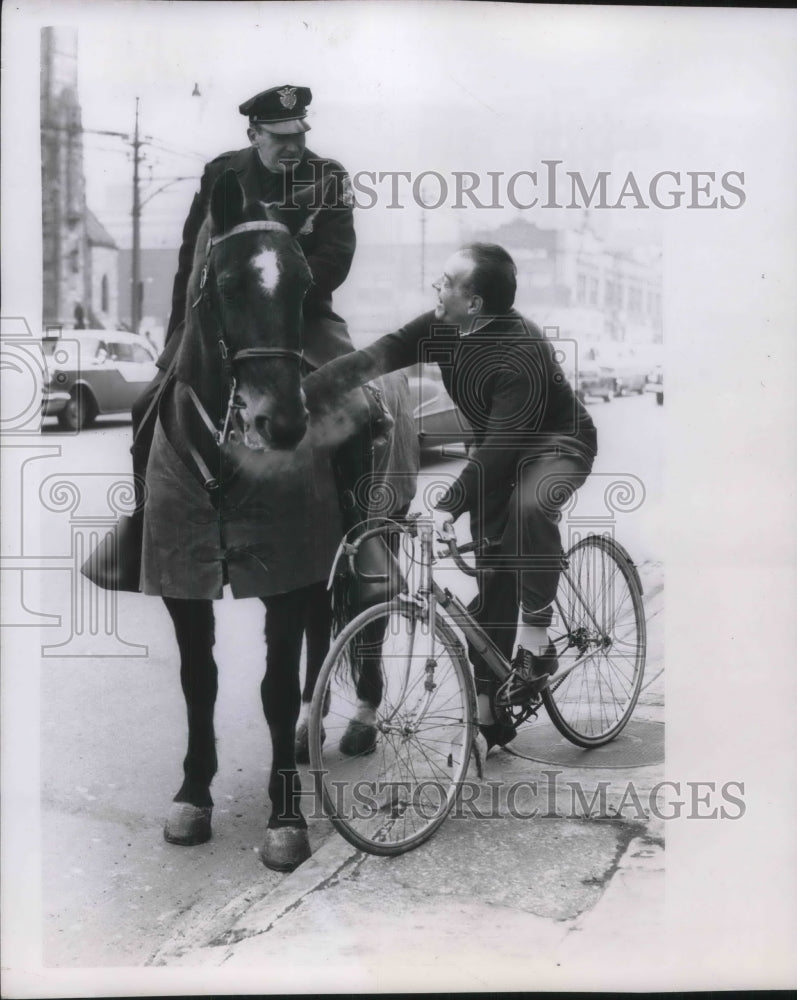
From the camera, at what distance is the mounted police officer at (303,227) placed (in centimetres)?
380

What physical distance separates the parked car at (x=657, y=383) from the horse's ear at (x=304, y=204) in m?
1.40

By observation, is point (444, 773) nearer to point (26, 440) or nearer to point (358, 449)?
point (358, 449)

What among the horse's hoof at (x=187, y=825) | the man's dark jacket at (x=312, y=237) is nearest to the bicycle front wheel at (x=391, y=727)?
the horse's hoof at (x=187, y=825)

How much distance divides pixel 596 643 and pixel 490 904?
1.07 meters

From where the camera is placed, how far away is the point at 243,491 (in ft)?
12.5

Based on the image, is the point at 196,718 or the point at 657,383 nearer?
the point at 196,718

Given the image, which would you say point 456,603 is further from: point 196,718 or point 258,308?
point 258,308

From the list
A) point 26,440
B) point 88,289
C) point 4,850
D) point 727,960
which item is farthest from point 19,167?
point 727,960

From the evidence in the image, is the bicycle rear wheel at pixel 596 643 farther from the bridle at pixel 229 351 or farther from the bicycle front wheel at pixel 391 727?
the bridle at pixel 229 351

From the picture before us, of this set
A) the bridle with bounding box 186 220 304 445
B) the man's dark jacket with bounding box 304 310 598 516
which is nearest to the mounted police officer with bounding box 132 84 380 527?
the bridle with bounding box 186 220 304 445

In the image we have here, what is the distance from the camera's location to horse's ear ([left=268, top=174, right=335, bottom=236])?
3779 mm

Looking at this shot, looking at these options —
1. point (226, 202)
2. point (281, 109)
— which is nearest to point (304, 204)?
point (226, 202)

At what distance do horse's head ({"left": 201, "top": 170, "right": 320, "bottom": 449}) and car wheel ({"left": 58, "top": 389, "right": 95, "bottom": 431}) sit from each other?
59 centimetres

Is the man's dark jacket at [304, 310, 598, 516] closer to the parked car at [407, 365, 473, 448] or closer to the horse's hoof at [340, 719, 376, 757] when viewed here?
the parked car at [407, 365, 473, 448]
